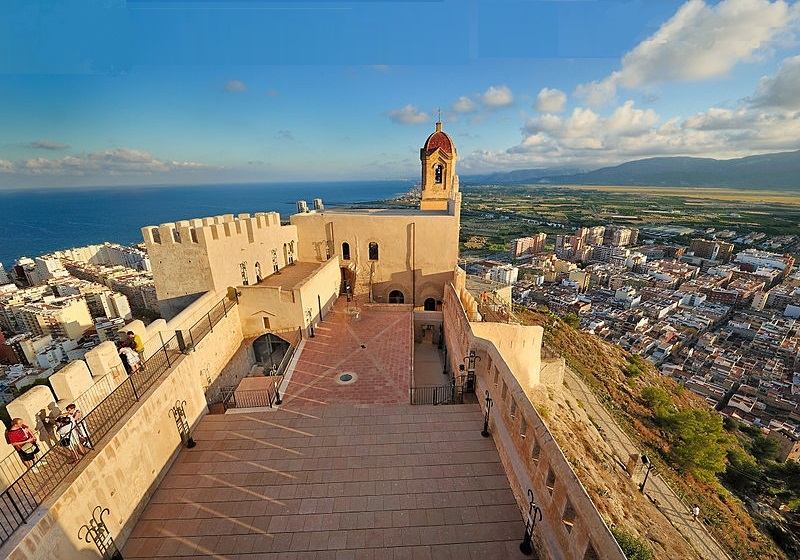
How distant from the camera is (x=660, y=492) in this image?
1741 centimetres

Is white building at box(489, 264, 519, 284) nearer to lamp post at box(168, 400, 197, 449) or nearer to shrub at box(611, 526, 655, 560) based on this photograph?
shrub at box(611, 526, 655, 560)

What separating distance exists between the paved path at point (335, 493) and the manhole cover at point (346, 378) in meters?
1.73

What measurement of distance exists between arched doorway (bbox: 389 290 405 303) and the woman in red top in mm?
15354

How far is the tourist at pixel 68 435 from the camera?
4.59 meters

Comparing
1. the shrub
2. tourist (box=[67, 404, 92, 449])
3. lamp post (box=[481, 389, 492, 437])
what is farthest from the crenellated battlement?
the shrub

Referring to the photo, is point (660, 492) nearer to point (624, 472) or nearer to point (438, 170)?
point (624, 472)

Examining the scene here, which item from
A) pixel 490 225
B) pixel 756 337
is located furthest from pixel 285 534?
pixel 490 225

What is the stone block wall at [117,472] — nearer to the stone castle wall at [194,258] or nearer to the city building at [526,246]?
the stone castle wall at [194,258]

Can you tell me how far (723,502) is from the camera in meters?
19.8

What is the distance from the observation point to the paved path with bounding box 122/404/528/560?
5.16 meters

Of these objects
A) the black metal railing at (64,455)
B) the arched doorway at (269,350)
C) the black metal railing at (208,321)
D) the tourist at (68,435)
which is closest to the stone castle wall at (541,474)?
the black metal railing at (64,455)

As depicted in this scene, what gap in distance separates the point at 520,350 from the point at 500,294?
32.4ft

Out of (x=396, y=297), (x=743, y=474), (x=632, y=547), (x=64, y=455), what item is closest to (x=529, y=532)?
(x=64, y=455)

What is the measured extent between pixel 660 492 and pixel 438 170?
22.2 meters
